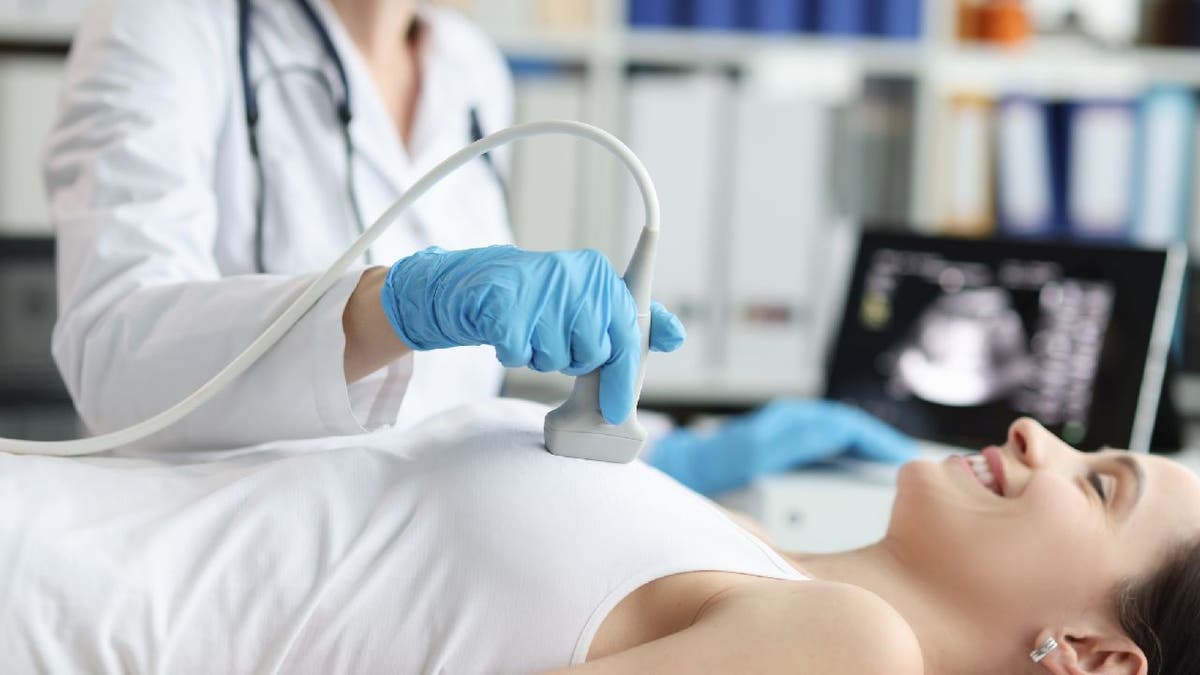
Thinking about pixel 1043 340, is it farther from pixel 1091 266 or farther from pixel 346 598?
pixel 346 598

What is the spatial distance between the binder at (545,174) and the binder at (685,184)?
4.9 inches

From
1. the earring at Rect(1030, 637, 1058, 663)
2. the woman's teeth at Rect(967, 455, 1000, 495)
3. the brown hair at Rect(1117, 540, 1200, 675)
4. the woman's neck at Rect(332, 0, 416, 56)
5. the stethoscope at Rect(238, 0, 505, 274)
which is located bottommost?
the earring at Rect(1030, 637, 1058, 663)

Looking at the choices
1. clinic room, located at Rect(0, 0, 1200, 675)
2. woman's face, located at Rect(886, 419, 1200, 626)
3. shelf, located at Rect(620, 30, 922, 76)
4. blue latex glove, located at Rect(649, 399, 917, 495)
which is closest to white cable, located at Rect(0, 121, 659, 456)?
clinic room, located at Rect(0, 0, 1200, 675)

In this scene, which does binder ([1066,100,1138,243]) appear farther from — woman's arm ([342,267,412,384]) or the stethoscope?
woman's arm ([342,267,412,384])

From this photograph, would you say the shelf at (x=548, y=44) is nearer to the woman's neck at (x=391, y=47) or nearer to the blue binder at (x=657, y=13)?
the blue binder at (x=657, y=13)

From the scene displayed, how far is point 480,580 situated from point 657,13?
2011mm

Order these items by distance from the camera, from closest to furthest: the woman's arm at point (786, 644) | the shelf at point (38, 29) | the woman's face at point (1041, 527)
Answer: the woman's arm at point (786, 644) < the woman's face at point (1041, 527) < the shelf at point (38, 29)

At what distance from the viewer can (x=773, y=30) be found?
2742mm

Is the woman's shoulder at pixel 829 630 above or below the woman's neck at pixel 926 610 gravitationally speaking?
above

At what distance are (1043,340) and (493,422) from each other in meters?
1.10

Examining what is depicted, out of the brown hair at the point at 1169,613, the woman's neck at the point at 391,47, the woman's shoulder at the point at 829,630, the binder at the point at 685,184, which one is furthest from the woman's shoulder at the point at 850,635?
the binder at the point at 685,184

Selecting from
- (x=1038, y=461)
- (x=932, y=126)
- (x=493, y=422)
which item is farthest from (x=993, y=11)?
(x=493, y=422)

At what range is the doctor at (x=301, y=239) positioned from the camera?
0.94 m

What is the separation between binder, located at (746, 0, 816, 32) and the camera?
8.96 feet
